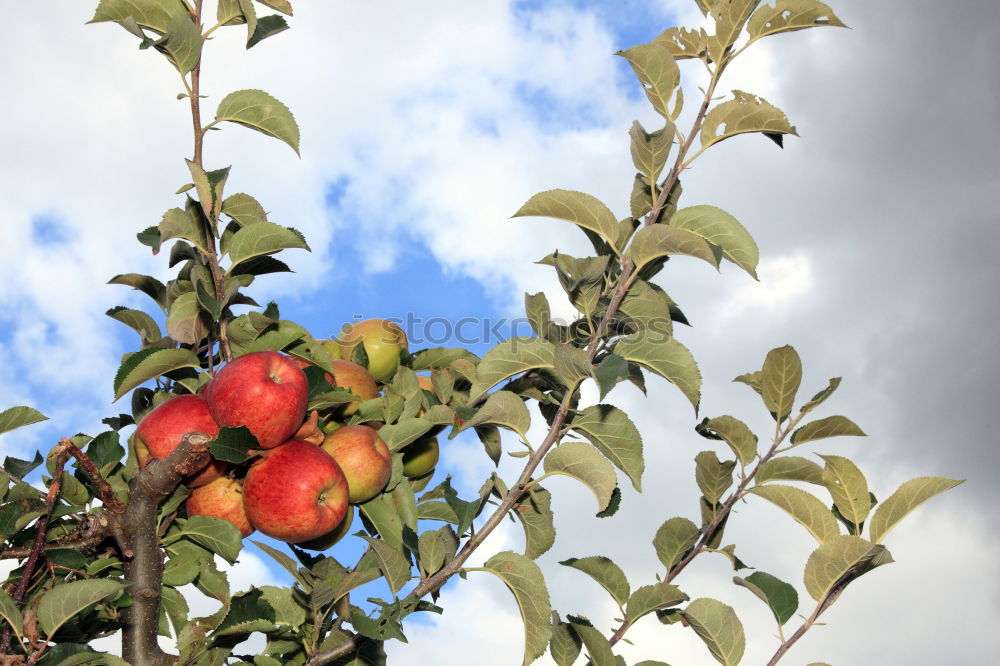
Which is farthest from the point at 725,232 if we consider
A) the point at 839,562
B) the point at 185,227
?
the point at 185,227

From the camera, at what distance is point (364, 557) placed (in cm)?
359

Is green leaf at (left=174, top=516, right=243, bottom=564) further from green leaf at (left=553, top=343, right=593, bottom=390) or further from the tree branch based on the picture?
green leaf at (left=553, top=343, right=593, bottom=390)

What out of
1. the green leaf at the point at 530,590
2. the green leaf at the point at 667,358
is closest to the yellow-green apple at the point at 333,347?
the green leaf at the point at 530,590

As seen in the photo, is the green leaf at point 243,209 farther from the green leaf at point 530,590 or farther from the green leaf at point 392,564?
the green leaf at point 530,590

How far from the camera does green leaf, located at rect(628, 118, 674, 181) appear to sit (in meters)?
3.19

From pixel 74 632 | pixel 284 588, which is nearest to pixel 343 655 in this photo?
pixel 284 588

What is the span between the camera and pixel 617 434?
3252mm

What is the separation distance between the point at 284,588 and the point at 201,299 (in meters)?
1.29

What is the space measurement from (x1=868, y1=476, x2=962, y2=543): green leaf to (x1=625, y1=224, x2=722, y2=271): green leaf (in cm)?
148

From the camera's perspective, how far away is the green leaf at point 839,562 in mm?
3457

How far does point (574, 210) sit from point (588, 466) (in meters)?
1.03

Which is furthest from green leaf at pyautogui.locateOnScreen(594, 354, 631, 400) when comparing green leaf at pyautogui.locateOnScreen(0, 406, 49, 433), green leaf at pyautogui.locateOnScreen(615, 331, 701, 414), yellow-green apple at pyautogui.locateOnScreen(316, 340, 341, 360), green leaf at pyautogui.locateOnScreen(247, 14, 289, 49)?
green leaf at pyautogui.locateOnScreen(0, 406, 49, 433)

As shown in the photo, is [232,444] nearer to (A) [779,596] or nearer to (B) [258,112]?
(B) [258,112]

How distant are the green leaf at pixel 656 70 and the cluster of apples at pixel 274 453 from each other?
1834mm
